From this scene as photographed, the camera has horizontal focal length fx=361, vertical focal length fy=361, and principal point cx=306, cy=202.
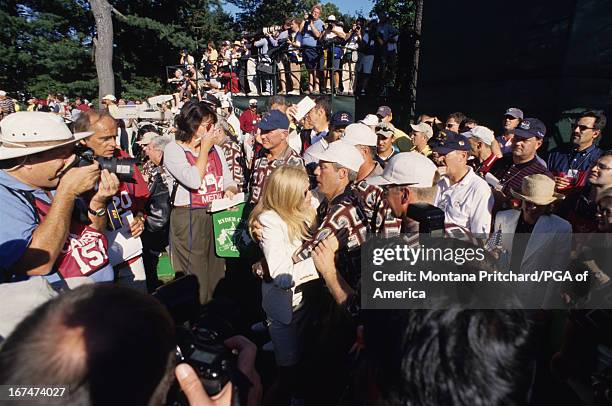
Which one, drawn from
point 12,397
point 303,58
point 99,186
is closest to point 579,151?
point 99,186

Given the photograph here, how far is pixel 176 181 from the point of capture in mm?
3523

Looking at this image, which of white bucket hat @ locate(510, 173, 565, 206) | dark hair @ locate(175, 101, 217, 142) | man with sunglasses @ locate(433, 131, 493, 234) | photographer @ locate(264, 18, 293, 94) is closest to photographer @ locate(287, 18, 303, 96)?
photographer @ locate(264, 18, 293, 94)

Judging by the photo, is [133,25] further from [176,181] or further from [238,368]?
[238,368]

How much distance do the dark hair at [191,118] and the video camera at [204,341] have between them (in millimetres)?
2271

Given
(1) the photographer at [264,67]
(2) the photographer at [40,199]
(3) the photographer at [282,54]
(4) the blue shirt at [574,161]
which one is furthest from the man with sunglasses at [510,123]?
(1) the photographer at [264,67]

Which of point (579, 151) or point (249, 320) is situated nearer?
point (249, 320)

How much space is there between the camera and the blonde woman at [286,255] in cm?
230

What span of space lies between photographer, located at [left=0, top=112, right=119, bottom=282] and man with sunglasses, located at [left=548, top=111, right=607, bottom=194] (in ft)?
14.1

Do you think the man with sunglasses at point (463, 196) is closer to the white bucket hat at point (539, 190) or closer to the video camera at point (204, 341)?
the white bucket hat at point (539, 190)

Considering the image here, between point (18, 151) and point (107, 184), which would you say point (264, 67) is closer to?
point (107, 184)

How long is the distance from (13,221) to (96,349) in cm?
126

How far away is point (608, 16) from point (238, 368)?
25.3ft

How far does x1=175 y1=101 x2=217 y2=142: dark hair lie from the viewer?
3391 millimetres

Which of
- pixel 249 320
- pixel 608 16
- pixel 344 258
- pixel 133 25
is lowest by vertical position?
Answer: pixel 249 320
